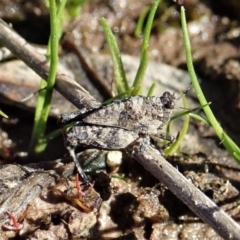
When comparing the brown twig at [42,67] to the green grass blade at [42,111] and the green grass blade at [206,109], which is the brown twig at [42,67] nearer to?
the green grass blade at [42,111]

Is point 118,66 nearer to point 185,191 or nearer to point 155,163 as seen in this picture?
point 155,163

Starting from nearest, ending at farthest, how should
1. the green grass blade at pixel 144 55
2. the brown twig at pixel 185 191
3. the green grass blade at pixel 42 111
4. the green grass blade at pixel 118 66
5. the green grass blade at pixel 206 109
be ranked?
1. the brown twig at pixel 185 191
2. the green grass blade at pixel 206 109
3. the green grass blade at pixel 144 55
4. the green grass blade at pixel 42 111
5. the green grass blade at pixel 118 66

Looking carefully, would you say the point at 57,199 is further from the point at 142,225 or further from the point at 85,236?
the point at 142,225

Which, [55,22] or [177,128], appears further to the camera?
[177,128]

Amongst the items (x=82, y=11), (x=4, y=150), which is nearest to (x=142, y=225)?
(x=4, y=150)

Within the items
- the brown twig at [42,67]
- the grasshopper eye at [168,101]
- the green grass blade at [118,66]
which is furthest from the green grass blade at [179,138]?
the brown twig at [42,67]

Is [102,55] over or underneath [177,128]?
over

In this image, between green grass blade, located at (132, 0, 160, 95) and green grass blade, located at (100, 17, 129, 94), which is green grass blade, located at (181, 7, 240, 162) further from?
green grass blade, located at (100, 17, 129, 94)
